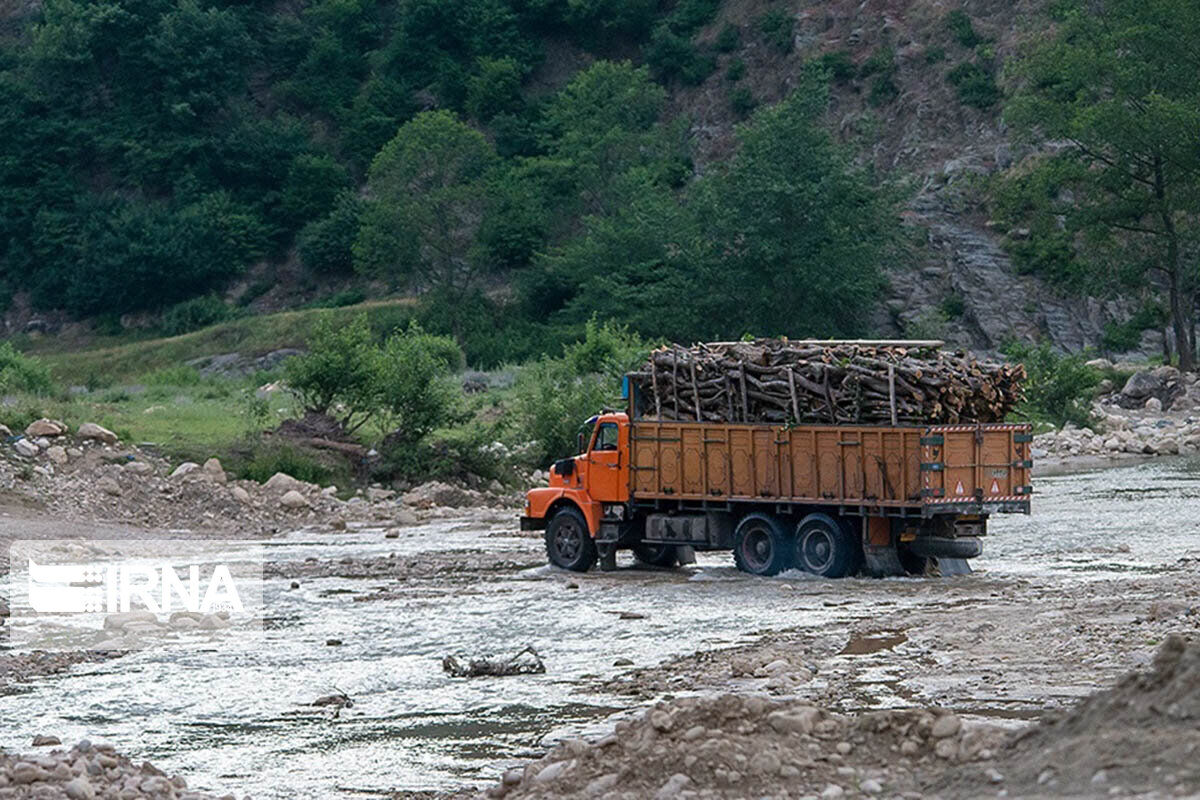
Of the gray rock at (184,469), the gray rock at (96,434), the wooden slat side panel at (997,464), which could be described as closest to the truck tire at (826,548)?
the wooden slat side panel at (997,464)

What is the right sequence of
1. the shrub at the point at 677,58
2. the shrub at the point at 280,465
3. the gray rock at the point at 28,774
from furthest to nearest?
the shrub at the point at 677,58, the shrub at the point at 280,465, the gray rock at the point at 28,774

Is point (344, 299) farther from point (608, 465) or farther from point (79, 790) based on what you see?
point (79, 790)

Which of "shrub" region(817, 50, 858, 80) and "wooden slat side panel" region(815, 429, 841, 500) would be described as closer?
"wooden slat side panel" region(815, 429, 841, 500)

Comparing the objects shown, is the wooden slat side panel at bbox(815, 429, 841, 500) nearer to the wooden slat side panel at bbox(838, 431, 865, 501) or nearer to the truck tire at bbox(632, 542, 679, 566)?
the wooden slat side panel at bbox(838, 431, 865, 501)

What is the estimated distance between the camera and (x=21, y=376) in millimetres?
51500

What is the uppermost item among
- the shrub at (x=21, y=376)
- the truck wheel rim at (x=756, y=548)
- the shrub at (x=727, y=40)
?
the shrub at (x=727, y=40)

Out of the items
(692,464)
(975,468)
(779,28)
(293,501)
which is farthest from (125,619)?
(779,28)

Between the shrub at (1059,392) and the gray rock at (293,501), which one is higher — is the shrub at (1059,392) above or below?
above

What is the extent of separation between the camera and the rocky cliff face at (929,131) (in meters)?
71.4

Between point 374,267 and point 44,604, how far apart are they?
5994cm

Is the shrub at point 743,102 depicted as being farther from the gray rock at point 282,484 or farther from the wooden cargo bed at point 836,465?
the wooden cargo bed at point 836,465

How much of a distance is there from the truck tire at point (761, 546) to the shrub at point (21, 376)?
2961 centimetres

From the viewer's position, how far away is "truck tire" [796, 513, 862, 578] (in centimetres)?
2277

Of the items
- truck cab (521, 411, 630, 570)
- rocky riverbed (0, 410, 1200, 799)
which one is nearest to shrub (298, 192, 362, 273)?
rocky riverbed (0, 410, 1200, 799)
